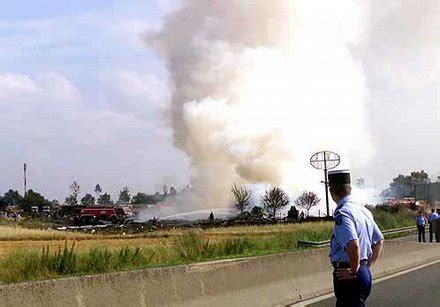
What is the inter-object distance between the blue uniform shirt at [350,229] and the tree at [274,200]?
89594 millimetres

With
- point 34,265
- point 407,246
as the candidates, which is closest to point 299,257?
point 34,265

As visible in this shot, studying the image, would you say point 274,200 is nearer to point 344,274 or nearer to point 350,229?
point 344,274

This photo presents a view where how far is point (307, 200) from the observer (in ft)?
328

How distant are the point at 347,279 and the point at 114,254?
302 inches

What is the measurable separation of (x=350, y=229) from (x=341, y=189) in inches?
14.2

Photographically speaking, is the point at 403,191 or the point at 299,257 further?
the point at 403,191

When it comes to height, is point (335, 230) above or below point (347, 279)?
above

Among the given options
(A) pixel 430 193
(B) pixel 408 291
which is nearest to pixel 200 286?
(B) pixel 408 291

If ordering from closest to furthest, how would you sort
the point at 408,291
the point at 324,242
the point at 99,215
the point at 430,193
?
the point at 408,291, the point at 324,242, the point at 99,215, the point at 430,193

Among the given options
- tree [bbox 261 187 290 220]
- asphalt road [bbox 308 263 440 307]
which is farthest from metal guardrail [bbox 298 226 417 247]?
tree [bbox 261 187 290 220]

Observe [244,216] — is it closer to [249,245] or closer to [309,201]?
[309,201]

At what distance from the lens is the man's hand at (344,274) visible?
242 inches

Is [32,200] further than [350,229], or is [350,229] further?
[32,200]

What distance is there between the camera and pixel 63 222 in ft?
279
